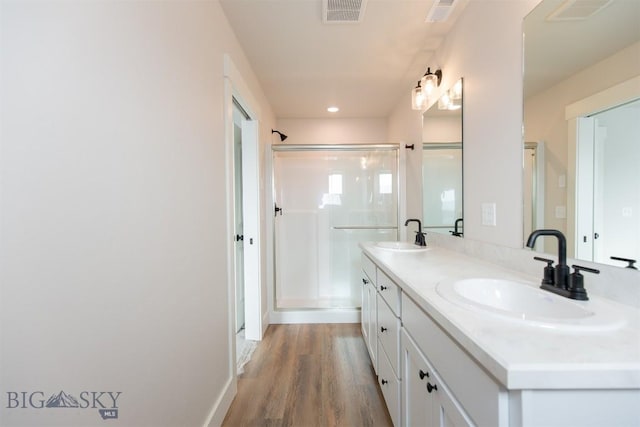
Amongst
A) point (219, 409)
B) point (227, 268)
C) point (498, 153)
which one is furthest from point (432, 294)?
point (219, 409)

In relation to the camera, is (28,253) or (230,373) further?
(230,373)

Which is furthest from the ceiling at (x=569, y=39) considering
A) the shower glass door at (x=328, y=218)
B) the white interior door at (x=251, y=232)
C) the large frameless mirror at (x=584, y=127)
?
the white interior door at (x=251, y=232)

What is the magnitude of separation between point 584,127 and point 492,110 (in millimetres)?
518

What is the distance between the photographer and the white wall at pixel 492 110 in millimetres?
1208

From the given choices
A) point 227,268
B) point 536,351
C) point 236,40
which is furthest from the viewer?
point 236,40

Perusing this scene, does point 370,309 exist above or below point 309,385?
above

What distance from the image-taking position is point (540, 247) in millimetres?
1094

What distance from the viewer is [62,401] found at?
615 mm

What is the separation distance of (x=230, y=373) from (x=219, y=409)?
210 millimetres

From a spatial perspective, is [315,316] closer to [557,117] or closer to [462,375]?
[462,375]

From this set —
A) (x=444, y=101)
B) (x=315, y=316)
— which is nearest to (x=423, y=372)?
(x=444, y=101)

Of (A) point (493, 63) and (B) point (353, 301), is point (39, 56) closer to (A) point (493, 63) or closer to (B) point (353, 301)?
(A) point (493, 63)

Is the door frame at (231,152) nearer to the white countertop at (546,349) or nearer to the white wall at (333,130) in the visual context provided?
the white countertop at (546,349)

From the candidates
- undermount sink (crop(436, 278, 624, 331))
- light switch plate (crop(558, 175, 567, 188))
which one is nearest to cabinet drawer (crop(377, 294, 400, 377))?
undermount sink (crop(436, 278, 624, 331))
